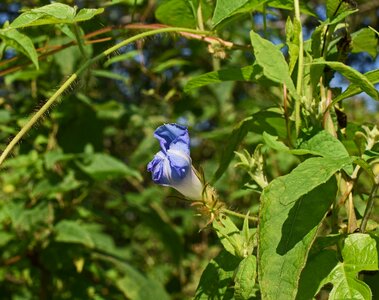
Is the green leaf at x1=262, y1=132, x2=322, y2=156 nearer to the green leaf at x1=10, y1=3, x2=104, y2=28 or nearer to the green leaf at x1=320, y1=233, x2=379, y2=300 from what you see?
the green leaf at x1=320, y1=233, x2=379, y2=300

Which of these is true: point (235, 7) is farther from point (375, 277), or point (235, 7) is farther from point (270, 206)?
point (375, 277)

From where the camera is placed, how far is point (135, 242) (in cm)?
369

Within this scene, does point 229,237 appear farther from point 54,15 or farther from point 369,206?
point 54,15

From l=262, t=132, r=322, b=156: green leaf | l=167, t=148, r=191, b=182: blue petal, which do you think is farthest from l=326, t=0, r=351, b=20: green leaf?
l=167, t=148, r=191, b=182: blue petal

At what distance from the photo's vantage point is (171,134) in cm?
99

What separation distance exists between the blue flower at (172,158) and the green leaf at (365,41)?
0.41 metres

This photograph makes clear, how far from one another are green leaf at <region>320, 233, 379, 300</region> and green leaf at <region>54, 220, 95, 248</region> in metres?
1.40

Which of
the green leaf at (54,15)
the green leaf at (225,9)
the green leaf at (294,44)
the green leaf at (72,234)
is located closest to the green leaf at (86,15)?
the green leaf at (54,15)

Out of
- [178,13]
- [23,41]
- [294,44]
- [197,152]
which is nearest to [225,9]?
[294,44]

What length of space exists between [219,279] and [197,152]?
100.0 inches

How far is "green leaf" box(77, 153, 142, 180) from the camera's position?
2350mm

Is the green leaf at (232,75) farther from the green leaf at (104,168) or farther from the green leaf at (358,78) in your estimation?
the green leaf at (104,168)

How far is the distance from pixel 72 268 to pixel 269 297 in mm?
1672

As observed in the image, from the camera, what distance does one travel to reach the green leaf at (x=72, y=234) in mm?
2238
